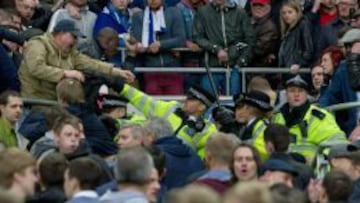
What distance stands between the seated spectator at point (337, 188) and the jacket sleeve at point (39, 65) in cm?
616

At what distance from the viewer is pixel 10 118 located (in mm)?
20859

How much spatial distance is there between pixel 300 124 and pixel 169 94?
142 inches

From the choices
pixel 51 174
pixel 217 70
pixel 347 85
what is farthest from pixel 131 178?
pixel 217 70

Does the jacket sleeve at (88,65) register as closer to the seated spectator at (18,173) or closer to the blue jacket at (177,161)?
the blue jacket at (177,161)

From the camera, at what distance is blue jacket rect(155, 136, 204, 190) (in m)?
19.7

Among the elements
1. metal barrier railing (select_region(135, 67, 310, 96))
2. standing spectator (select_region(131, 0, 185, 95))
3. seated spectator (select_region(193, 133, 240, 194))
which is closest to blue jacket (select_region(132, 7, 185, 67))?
standing spectator (select_region(131, 0, 185, 95))

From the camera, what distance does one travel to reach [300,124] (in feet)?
69.6

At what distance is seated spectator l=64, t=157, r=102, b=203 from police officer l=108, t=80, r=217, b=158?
4941mm

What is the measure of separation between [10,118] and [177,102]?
2758mm

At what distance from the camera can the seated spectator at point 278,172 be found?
17.7 m

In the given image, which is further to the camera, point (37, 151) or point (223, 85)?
point (223, 85)

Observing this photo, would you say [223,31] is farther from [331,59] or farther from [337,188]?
[337,188]

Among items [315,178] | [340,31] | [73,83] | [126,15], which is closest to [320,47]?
[340,31]

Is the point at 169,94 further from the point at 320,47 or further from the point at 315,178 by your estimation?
the point at 315,178
